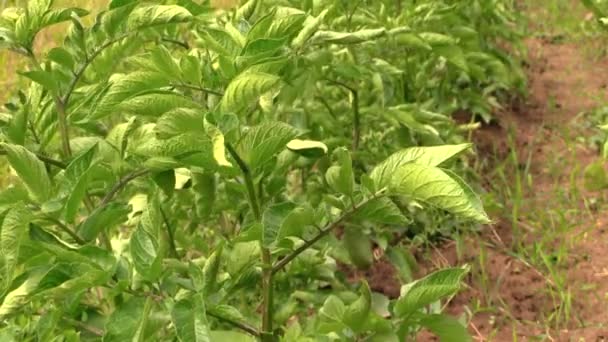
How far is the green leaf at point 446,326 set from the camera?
1.53 m

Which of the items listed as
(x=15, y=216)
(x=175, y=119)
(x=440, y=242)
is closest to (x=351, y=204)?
(x=175, y=119)

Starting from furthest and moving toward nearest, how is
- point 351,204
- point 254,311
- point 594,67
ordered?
point 594,67 < point 254,311 < point 351,204

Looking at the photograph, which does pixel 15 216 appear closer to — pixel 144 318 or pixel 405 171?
pixel 144 318

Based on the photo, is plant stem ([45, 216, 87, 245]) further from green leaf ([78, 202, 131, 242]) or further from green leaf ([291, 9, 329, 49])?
green leaf ([291, 9, 329, 49])

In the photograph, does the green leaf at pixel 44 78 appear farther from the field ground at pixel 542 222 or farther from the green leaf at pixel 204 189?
the field ground at pixel 542 222

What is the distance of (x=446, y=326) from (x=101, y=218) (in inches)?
21.9

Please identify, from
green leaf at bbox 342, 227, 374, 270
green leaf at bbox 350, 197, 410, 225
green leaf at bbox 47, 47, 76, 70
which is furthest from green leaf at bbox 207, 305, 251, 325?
green leaf at bbox 342, 227, 374, 270

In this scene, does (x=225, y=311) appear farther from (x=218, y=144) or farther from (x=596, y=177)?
(x=596, y=177)

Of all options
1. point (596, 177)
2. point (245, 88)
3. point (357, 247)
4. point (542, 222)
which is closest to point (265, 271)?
point (245, 88)

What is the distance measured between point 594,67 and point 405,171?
311 cm

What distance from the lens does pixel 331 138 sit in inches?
90.8

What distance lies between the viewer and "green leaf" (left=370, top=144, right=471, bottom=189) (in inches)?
50.6

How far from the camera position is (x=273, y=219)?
1337 millimetres

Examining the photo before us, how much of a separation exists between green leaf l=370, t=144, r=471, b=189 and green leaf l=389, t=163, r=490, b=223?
0.13 ft
